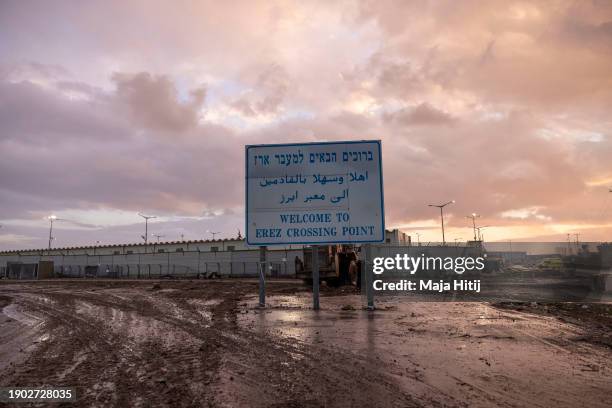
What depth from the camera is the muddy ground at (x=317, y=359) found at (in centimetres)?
448

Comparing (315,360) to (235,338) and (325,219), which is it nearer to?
(235,338)

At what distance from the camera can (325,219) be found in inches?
508

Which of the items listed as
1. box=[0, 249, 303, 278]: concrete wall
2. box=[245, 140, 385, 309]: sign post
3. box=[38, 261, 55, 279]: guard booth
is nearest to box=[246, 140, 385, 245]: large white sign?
box=[245, 140, 385, 309]: sign post

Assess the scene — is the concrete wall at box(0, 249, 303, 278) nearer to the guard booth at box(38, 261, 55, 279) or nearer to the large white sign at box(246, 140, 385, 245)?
the guard booth at box(38, 261, 55, 279)

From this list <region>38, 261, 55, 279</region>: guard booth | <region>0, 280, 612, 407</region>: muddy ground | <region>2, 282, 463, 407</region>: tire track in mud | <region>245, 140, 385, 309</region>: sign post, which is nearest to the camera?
<region>2, 282, 463, 407</region>: tire track in mud

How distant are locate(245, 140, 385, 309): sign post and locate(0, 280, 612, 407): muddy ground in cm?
298

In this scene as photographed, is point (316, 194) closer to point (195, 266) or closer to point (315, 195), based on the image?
point (315, 195)

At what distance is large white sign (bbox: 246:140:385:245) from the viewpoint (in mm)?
12820

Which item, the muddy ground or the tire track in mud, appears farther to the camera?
the muddy ground

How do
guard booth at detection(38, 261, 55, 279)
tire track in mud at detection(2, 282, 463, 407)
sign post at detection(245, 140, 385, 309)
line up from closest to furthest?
tire track in mud at detection(2, 282, 463, 407) → sign post at detection(245, 140, 385, 309) → guard booth at detection(38, 261, 55, 279)

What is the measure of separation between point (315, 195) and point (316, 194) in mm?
48

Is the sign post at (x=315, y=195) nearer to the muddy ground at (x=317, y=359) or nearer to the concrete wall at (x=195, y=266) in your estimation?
the muddy ground at (x=317, y=359)

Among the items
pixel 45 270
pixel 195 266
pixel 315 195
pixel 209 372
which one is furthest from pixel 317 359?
pixel 45 270

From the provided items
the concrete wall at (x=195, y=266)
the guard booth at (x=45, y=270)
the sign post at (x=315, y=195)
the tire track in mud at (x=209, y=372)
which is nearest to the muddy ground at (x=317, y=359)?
the tire track in mud at (x=209, y=372)
